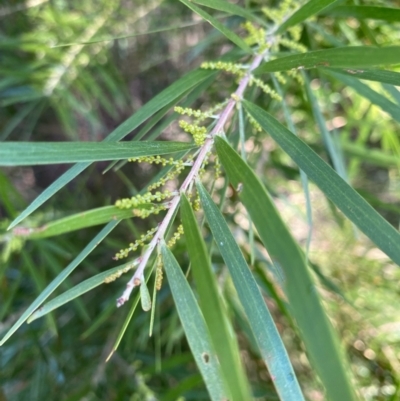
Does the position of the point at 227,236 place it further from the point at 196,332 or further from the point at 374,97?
the point at 374,97

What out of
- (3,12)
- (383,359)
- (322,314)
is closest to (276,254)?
(322,314)

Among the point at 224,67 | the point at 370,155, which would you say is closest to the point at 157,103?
the point at 224,67

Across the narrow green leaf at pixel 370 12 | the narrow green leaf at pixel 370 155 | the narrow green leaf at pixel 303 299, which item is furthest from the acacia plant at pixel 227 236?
the narrow green leaf at pixel 370 155

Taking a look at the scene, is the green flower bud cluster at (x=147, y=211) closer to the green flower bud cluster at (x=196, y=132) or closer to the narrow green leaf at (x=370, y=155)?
the green flower bud cluster at (x=196, y=132)

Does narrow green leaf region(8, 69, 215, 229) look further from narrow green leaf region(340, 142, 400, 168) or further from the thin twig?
narrow green leaf region(340, 142, 400, 168)

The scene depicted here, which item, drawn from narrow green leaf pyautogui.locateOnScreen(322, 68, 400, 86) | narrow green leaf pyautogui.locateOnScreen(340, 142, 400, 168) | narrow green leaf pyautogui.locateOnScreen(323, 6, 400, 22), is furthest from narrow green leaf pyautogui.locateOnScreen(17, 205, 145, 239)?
narrow green leaf pyautogui.locateOnScreen(340, 142, 400, 168)

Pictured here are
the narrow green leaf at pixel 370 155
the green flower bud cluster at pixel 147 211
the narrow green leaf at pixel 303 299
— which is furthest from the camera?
the narrow green leaf at pixel 370 155
